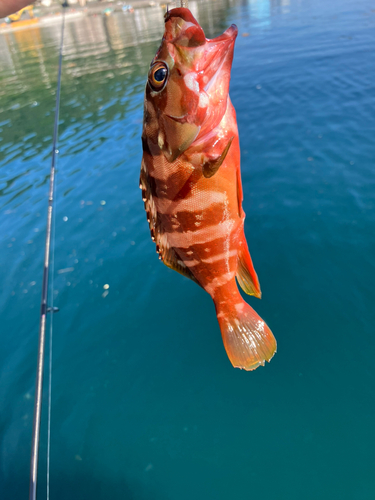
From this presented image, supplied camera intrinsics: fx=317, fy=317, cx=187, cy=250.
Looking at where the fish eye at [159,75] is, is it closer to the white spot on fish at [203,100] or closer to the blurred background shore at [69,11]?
the white spot on fish at [203,100]

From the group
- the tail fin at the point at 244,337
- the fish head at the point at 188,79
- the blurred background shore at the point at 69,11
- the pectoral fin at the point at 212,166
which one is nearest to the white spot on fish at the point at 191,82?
the fish head at the point at 188,79

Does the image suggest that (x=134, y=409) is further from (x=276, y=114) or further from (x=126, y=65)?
(x=126, y=65)

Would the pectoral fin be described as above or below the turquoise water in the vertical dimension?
above

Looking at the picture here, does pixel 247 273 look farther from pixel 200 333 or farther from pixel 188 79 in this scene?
pixel 200 333

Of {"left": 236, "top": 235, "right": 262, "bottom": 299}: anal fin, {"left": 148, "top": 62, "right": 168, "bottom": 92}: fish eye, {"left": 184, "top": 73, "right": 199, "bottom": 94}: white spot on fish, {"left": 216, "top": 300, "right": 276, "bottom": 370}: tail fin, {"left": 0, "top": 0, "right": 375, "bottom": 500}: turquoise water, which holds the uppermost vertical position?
{"left": 148, "top": 62, "right": 168, "bottom": 92}: fish eye

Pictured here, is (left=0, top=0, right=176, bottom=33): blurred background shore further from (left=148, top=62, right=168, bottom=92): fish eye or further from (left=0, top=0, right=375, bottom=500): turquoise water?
(left=148, top=62, right=168, bottom=92): fish eye

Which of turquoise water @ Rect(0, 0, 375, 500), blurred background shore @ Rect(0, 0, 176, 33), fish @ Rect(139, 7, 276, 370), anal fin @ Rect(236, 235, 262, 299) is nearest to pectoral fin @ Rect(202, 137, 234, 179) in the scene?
fish @ Rect(139, 7, 276, 370)

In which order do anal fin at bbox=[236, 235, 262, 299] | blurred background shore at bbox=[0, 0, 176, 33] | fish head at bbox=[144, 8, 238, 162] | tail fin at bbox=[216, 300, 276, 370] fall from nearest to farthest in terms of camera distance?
fish head at bbox=[144, 8, 238, 162] → anal fin at bbox=[236, 235, 262, 299] → tail fin at bbox=[216, 300, 276, 370] → blurred background shore at bbox=[0, 0, 176, 33]

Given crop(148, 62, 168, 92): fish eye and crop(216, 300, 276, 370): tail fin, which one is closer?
crop(148, 62, 168, 92): fish eye
